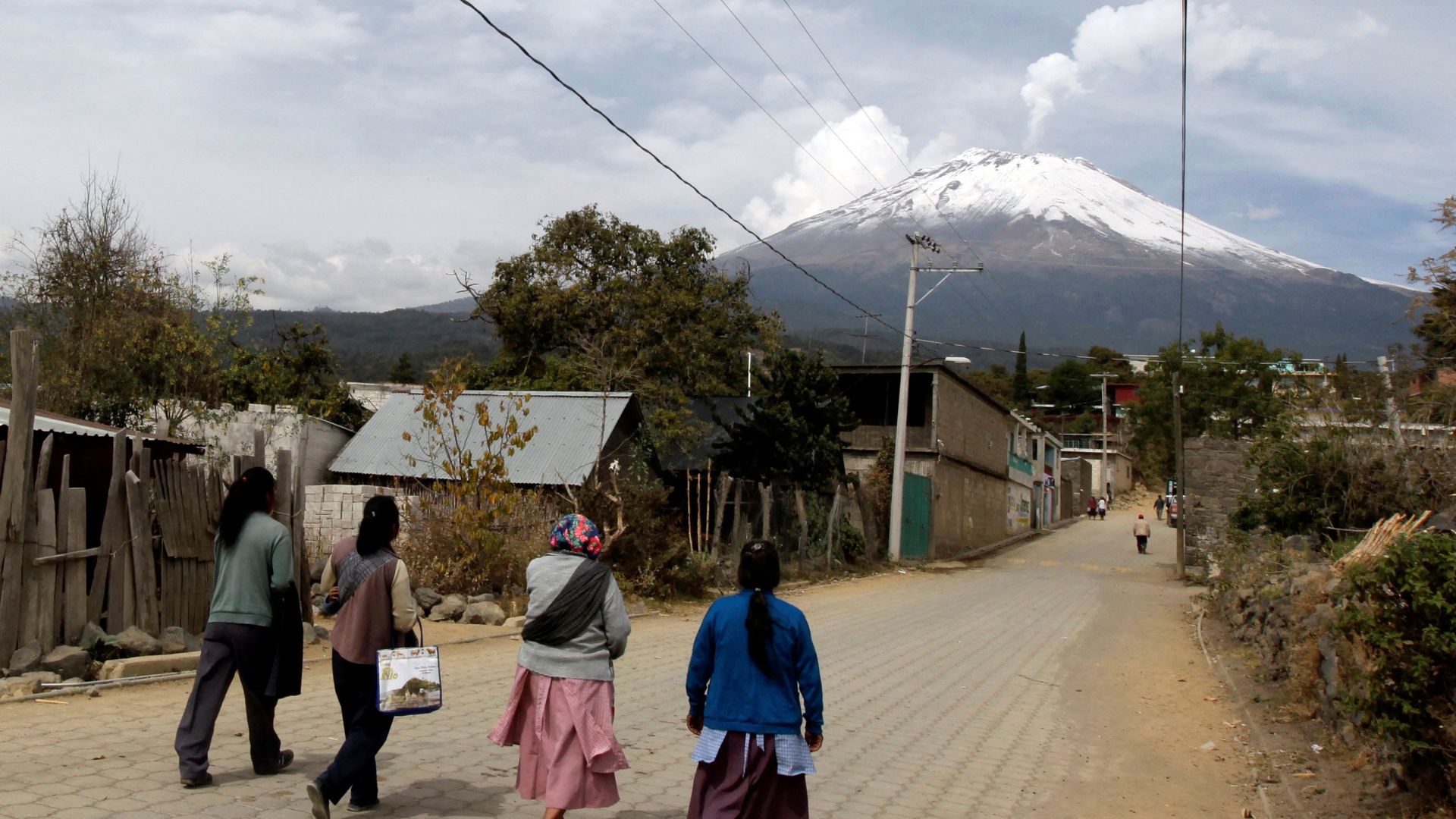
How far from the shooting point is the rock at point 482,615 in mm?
12961

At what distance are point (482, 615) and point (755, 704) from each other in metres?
9.11

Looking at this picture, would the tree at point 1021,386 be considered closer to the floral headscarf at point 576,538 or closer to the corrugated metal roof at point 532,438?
the corrugated metal roof at point 532,438

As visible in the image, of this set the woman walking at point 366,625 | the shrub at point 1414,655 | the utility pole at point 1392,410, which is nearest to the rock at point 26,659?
the woman walking at point 366,625

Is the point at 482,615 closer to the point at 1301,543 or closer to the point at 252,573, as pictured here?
the point at 252,573

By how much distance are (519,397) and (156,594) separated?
7511 mm

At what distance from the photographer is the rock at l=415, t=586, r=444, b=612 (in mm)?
13195

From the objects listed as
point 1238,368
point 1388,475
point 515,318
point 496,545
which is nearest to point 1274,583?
point 1388,475

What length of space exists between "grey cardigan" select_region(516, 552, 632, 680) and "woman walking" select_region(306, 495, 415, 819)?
75cm

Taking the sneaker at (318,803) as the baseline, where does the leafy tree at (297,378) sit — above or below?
above

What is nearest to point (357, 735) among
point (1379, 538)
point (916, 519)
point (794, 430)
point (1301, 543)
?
point (1379, 538)

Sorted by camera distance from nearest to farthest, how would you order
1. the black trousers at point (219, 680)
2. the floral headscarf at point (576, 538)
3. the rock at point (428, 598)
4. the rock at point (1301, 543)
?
the floral headscarf at point (576, 538) < the black trousers at point (219, 680) < the rock at point (428, 598) < the rock at point (1301, 543)

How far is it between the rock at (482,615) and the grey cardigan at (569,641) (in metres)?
8.10

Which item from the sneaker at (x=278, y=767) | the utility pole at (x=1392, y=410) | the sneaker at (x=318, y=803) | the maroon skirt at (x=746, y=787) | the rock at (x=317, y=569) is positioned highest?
the utility pole at (x=1392, y=410)

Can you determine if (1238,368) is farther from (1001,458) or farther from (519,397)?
(519,397)
